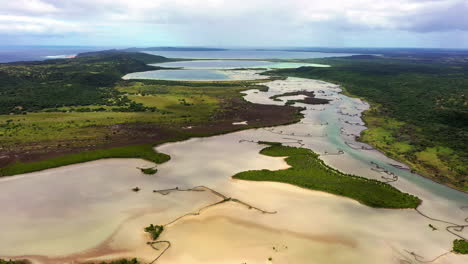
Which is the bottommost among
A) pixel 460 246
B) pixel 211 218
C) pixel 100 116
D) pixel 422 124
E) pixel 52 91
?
pixel 460 246

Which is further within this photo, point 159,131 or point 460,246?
point 159,131

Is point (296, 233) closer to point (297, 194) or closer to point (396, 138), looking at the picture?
point (297, 194)

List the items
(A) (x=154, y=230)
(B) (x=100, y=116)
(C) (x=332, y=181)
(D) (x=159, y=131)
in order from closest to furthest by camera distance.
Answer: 1. (A) (x=154, y=230)
2. (C) (x=332, y=181)
3. (D) (x=159, y=131)
4. (B) (x=100, y=116)

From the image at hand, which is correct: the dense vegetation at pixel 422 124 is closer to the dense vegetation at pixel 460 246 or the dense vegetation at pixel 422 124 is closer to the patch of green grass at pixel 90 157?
the dense vegetation at pixel 460 246

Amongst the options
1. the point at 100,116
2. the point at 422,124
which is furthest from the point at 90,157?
the point at 422,124

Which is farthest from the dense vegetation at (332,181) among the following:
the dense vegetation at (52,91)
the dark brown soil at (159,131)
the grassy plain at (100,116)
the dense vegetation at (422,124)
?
the dense vegetation at (52,91)

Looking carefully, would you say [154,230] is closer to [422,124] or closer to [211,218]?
[211,218]
